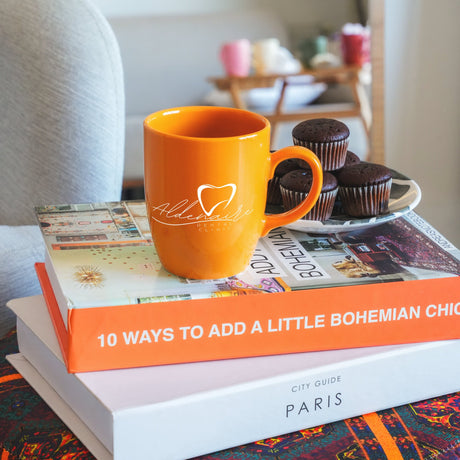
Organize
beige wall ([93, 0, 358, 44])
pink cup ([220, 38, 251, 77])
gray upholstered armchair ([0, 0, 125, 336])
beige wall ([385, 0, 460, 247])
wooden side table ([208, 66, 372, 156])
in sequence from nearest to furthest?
gray upholstered armchair ([0, 0, 125, 336])
beige wall ([385, 0, 460, 247])
wooden side table ([208, 66, 372, 156])
pink cup ([220, 38, 251, 77])
beige wall ([93, 0, 358, 44])

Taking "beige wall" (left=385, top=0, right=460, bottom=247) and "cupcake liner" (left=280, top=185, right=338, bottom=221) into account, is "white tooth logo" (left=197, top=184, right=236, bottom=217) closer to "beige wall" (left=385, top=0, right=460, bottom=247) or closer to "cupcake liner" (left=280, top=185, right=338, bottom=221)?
"cupcake liner" (left=280, top=185, right=338, bottom=221)

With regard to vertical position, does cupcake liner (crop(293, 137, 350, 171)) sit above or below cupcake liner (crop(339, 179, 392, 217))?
above

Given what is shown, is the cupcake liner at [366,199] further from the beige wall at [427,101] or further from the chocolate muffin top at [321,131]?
the beige wall at [427,101]

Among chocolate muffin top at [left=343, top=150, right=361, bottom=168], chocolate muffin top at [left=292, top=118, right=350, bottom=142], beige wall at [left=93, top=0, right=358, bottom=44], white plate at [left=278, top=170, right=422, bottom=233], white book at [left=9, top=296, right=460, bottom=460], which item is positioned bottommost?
white book at [left=9, top=296, right=460, bottom=460]

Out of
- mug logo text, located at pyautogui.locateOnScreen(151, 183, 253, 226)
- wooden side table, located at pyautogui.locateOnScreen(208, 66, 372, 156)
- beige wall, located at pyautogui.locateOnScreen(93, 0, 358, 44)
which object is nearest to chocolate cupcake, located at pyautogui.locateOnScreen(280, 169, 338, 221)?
→ mug logo text, located at pyautogui.locateOnScreen(151, 183, 253, 226)

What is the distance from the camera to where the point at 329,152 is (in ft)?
2.04

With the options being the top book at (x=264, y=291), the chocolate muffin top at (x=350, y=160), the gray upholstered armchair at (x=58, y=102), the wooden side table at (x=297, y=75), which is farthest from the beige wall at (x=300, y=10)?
the top book at (x=264, y=291)

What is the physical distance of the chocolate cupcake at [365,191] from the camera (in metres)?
0.61

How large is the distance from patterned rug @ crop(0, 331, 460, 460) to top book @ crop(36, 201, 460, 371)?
63 millimetres

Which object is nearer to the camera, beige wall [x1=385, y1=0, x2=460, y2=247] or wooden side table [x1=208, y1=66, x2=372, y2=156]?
beige wall [x1=385, y1=0, x2=460, y2=247]

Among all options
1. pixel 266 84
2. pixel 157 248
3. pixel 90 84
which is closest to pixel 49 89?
pixel 90 84

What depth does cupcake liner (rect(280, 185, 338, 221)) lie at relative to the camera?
1.95 ft

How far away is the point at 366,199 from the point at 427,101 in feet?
1.67

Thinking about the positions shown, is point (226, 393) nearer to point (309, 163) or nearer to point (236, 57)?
point (309, 163)
